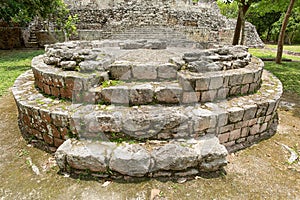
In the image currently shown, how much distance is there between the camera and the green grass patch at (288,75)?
623 centimetres

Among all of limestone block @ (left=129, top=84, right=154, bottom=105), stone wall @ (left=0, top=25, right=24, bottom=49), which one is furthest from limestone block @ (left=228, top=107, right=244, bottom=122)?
stone wall @ (left=0, top=25, right=24, bottom=49)

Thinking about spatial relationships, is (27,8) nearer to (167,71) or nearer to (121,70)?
(121,70)

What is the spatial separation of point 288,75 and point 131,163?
7.56m

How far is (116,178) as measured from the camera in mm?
2582

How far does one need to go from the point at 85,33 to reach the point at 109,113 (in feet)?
43.8

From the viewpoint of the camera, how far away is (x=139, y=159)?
2.50 meters

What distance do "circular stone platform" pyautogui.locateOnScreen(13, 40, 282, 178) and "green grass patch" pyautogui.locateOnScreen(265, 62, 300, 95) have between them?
2890mm

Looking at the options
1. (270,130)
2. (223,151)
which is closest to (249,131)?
(270,130)

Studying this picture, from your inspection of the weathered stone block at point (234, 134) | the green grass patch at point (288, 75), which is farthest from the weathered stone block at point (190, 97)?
the green grass patch at point (288, 75)

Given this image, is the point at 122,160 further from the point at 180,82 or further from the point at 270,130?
the point at 270,130

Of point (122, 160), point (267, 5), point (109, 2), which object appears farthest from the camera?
point (109, 2)

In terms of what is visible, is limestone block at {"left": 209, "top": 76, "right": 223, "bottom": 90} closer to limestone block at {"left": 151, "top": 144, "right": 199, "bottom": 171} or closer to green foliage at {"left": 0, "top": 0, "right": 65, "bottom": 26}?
limestone block at {"left": 151, "top": 144, "right": 199, "bottom": 171}

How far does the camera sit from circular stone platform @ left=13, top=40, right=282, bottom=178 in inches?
103

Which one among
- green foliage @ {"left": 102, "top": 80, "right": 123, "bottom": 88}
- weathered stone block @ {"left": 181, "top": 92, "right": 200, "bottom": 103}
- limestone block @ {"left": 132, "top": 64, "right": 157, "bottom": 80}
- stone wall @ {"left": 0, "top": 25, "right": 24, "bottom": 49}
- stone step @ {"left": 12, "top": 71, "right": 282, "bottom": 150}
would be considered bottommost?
stone step @ {"left": 12, "top": 71, "right": 282, "bottom": 150}
